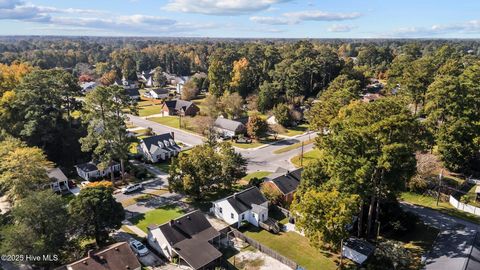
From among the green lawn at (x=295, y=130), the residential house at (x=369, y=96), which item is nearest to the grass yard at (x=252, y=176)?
the green lawn at (x=295, y=130)

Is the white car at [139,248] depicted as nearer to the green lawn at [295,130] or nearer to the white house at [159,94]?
the green lawn at [295,130]

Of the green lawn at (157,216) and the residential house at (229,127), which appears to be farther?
the residential house at (229,127)

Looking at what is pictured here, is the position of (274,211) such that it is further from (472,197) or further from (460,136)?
(460,136)

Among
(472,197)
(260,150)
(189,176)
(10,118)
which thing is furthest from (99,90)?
(472,197)

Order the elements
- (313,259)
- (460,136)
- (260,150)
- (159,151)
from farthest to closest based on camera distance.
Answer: (260,150)
(159,151)
(460,136)
(313,259)

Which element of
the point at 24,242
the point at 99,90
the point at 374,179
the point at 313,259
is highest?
the point at 99,90

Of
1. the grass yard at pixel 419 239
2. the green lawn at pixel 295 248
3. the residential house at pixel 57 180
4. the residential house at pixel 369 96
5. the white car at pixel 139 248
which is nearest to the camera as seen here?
the green lawn at pixel 295 248

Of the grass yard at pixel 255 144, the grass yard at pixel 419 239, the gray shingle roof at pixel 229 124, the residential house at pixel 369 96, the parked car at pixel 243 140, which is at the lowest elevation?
the grass yard at pixel 419 239
